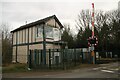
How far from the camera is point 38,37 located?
99.1 feet

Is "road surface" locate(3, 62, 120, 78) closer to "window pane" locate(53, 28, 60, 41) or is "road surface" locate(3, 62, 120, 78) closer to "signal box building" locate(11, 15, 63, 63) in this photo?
"signal box building" locate(11, 15, 63, 63)

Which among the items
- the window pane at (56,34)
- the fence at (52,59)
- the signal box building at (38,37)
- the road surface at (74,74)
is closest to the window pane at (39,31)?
the signal box building at (38,37)

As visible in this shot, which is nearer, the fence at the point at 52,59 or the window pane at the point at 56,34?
the fence at the point at 52,59

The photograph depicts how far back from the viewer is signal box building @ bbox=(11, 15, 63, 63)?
3002 centimetres

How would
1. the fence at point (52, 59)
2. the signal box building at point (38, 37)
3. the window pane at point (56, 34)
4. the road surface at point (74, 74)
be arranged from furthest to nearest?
the window pane at point (56, 34) < the signal box building at point (38, 37) < the fence at point (52, 59) < the road surface at point (74, 74)

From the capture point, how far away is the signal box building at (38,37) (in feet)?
98.5

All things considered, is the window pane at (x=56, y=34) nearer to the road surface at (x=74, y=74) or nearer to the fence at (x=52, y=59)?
the fence at (x=52, y=59)

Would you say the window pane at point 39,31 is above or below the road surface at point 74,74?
above

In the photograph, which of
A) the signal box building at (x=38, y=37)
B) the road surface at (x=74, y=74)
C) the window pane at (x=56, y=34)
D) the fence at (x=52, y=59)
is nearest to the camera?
the road surface at (x=74, y=74)

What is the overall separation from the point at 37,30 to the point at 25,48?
4.54 meters

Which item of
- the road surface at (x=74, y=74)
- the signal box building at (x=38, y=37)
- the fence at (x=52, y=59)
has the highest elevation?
the signal box building at (x=38, y=37)

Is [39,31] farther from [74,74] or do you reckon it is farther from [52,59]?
[74,74]

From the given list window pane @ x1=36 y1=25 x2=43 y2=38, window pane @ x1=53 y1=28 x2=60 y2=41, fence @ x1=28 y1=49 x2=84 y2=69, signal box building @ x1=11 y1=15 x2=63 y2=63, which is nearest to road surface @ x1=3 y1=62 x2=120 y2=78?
fence @ x1=28 y1=49 x2=84 y2=69

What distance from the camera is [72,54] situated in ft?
91.3
